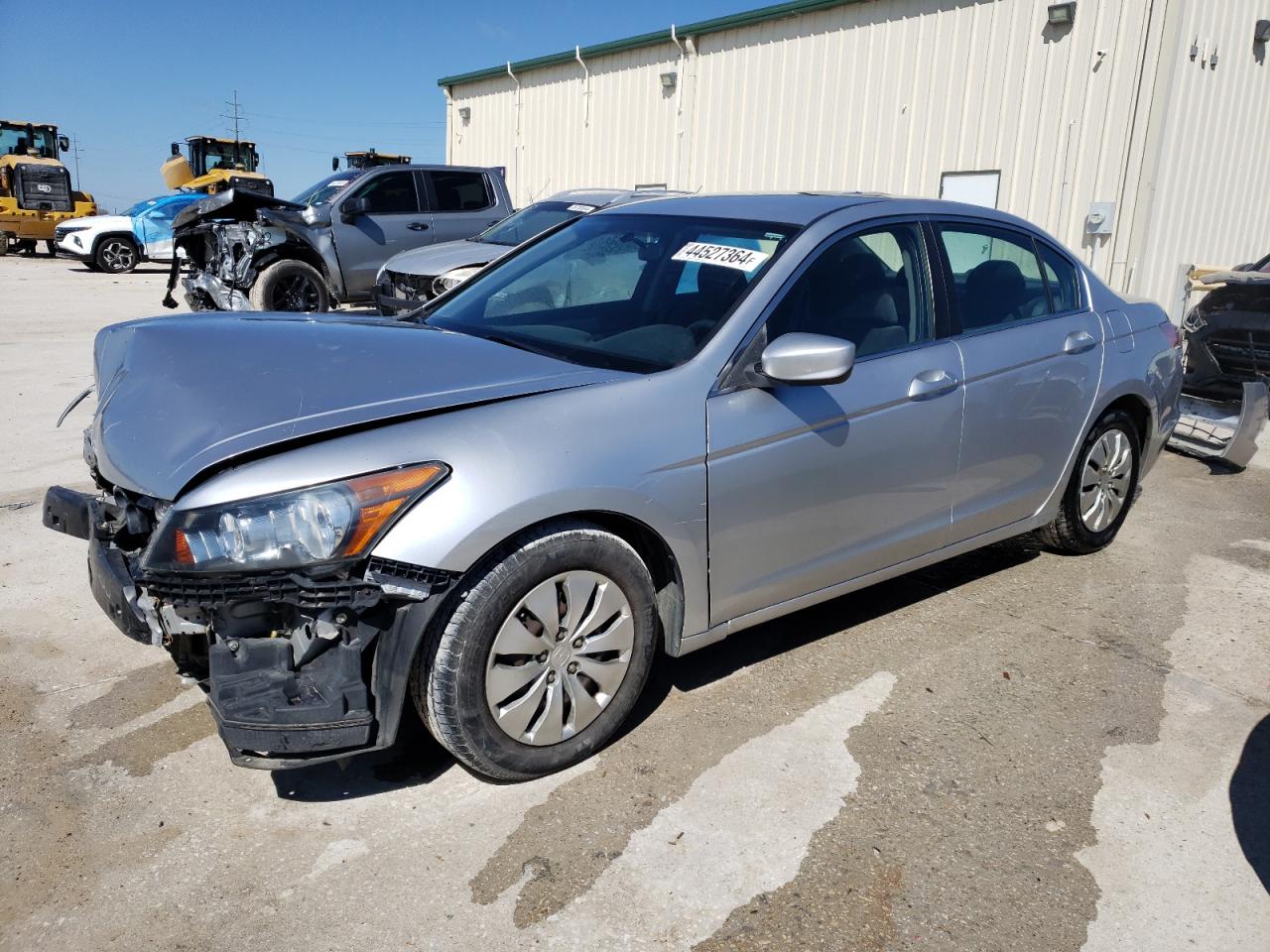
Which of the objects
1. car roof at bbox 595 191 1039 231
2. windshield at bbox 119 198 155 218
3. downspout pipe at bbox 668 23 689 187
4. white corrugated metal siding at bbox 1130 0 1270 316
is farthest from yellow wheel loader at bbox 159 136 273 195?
car roof at bbox 595 191 1039 231

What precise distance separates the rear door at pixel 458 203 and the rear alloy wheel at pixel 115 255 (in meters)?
12.7

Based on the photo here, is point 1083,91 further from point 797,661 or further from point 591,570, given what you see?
point 591,570

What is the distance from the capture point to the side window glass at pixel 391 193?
12.1m

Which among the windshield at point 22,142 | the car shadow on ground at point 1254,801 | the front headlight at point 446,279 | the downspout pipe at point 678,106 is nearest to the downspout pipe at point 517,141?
the downspout pipe at point 678,106

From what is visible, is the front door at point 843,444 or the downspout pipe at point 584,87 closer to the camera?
the front door at point 843,444

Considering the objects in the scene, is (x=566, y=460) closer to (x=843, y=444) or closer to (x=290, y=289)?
(x=843, y=444)

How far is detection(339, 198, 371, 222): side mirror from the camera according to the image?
37.4 ft

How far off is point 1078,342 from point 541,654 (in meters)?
2.87

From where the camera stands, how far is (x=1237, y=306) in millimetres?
8336

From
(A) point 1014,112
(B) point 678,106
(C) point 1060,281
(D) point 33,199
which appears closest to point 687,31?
(B) point 678,106

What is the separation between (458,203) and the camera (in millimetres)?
12867

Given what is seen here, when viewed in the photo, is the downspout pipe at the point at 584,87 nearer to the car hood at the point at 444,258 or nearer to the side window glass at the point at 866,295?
the car hood at the point at 444,258

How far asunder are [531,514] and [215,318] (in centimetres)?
170

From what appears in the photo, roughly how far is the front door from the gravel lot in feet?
1.61
